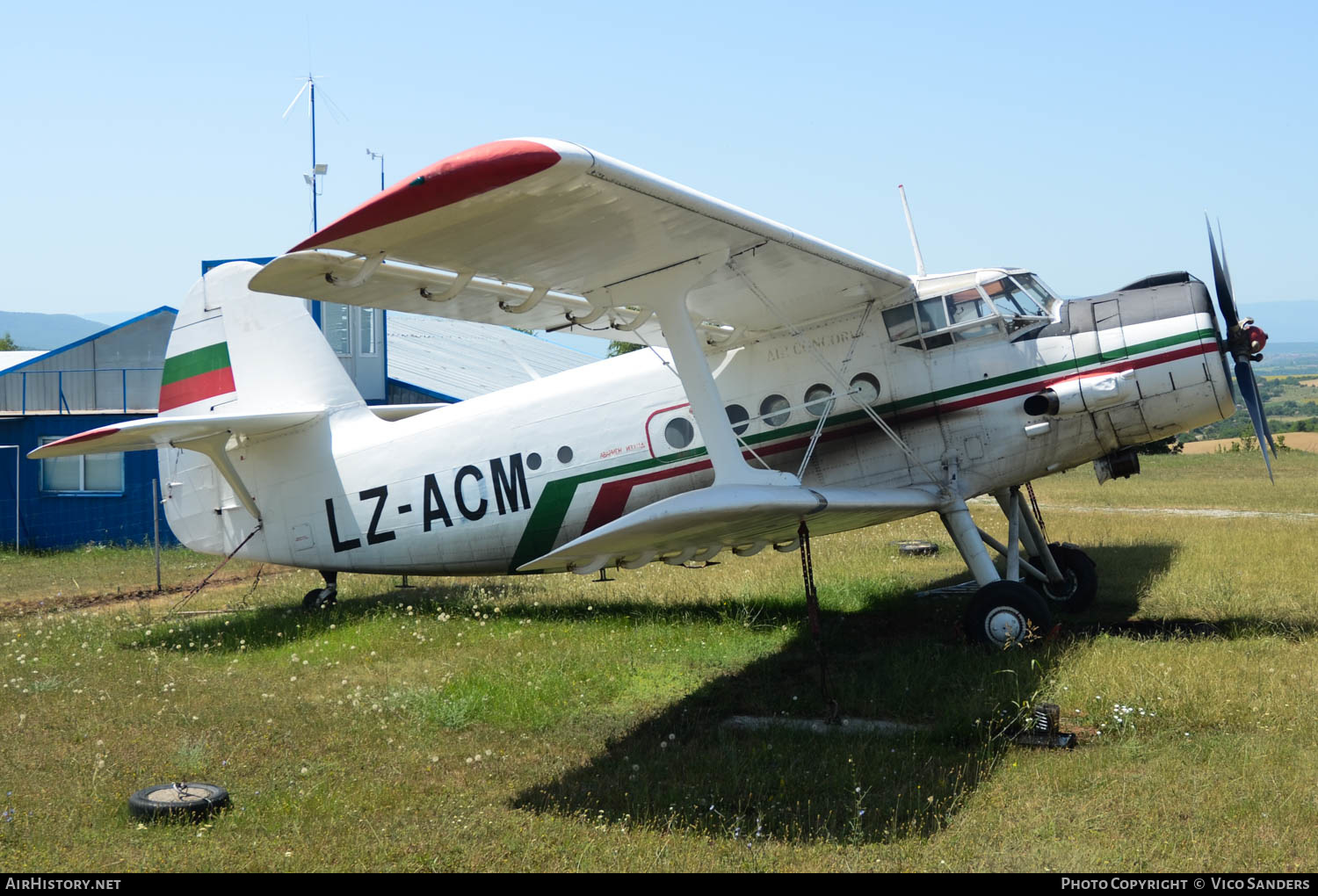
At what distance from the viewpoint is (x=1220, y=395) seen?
26.0ft

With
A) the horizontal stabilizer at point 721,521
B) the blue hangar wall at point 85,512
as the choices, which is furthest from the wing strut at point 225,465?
the blue hangar wall at point 85,512

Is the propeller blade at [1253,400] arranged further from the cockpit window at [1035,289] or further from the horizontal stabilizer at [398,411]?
the horizontal stabilizer at [398,411]

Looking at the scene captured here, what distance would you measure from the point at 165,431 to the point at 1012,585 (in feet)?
25.1

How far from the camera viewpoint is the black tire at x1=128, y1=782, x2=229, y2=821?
203 inches

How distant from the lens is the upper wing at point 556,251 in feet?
16.1

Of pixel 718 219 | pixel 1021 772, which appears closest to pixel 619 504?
pixel 718 219

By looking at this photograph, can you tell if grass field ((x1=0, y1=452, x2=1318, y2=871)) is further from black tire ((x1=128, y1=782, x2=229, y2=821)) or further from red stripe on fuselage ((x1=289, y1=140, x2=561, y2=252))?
red stripe on fuselage ((x1=289, y1=140, x2=561, y2=252))

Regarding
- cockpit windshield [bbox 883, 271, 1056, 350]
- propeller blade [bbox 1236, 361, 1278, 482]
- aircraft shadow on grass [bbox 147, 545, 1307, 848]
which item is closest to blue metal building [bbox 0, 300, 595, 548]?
aircraft shadow on grass [bbox 147, 545, 1307, 848]

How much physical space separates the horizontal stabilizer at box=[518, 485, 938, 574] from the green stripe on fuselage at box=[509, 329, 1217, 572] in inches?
31.9

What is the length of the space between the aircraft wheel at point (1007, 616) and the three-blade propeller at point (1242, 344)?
2085mm
